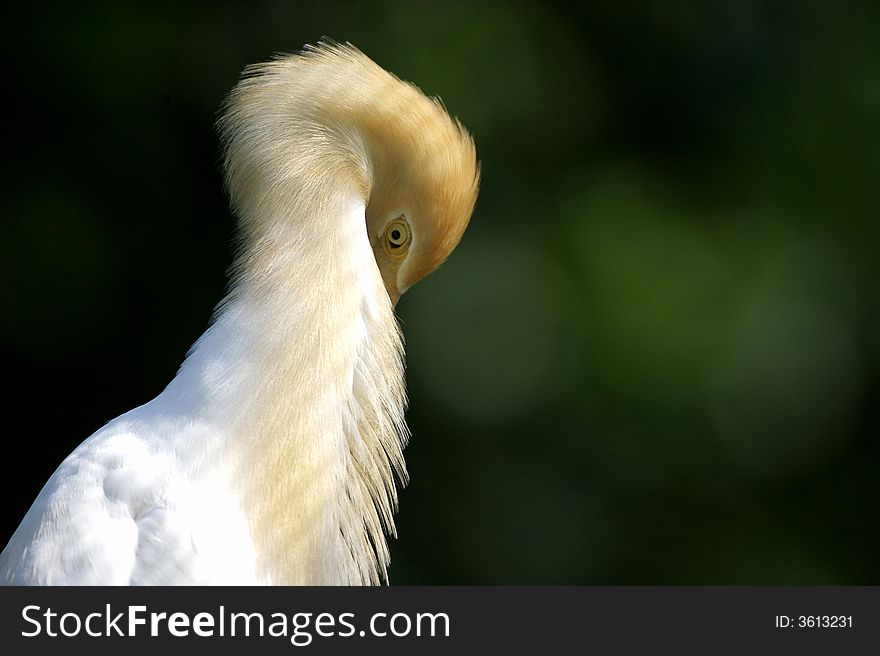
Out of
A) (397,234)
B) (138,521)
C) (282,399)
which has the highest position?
(397,234)

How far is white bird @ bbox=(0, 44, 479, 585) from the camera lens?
888 mm

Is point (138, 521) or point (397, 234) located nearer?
point (138, 521)

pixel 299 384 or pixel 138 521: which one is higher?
pixel 299 384

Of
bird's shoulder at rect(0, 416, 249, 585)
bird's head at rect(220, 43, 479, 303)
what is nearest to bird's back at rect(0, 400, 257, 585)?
bird's shoulder at rect(0, 416, 249, 585)

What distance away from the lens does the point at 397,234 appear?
1077 mm

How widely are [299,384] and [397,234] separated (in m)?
0.23

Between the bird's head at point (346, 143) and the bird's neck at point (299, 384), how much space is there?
0.05 metres

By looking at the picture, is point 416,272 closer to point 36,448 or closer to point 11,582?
point 11,582

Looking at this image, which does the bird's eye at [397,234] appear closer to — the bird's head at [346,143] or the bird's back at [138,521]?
the bird's head at [346,143]

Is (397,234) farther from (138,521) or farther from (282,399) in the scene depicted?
(138,521)

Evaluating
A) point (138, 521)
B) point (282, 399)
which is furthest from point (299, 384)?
point (138, 521)

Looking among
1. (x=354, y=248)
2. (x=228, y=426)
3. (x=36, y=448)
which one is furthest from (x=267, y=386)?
(x=36, y=448)

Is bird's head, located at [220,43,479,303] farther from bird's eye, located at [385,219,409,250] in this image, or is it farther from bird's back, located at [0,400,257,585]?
bird's back, located at [0,400,257,585]

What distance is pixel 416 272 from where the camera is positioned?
1098 mm
